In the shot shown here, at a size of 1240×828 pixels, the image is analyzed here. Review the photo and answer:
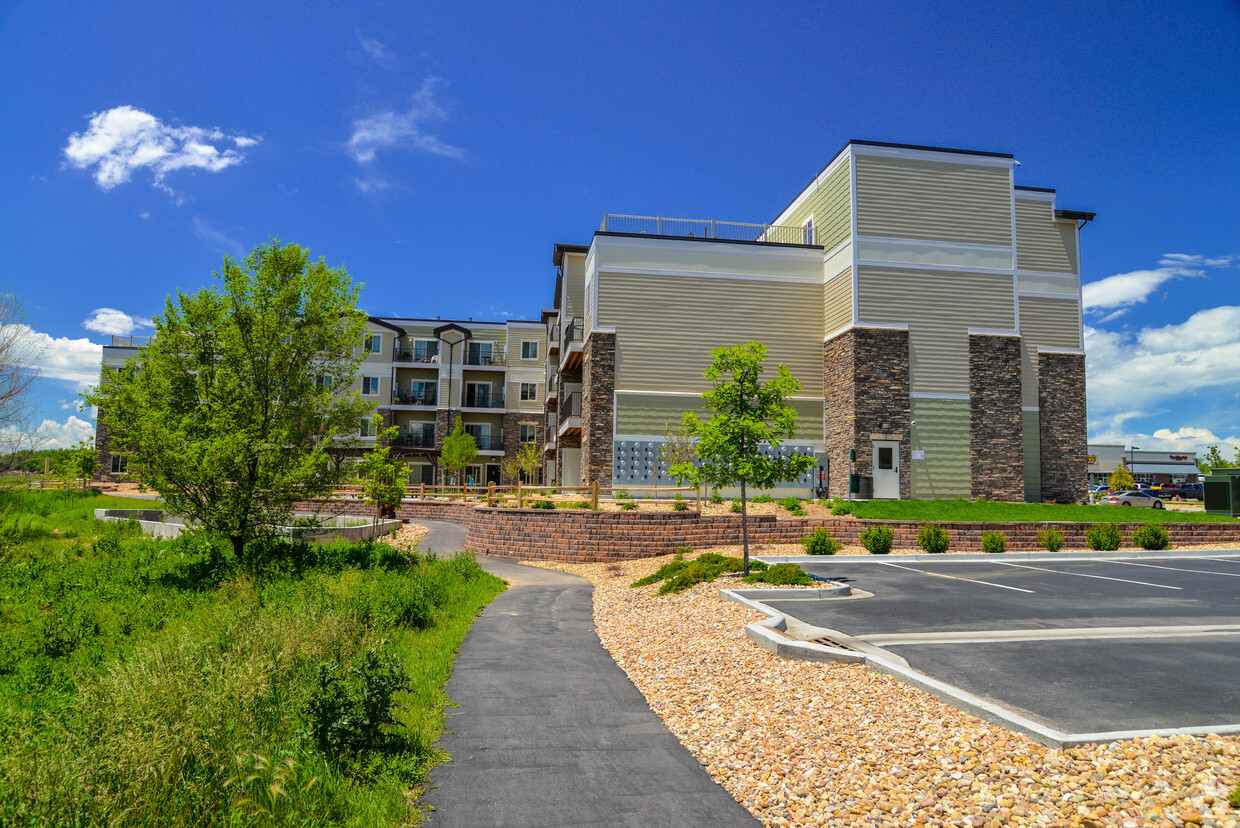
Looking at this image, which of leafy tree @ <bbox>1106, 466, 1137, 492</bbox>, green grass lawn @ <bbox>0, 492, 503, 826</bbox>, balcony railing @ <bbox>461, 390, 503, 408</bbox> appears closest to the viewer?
green grass lawn @ <bbox>0, 492, 503, 826</bbox>

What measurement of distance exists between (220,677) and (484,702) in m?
2.44

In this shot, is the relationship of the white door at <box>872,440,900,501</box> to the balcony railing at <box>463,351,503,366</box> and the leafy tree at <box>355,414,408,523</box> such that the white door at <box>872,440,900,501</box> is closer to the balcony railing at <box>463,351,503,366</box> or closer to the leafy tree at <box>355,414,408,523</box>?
the leafy tree at <box>355,414,408,523</box>

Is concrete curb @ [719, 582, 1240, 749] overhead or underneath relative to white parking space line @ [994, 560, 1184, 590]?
overhead

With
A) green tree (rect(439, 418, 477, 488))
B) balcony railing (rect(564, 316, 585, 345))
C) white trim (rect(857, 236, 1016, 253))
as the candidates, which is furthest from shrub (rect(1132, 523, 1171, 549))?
green tree (rect(439, 418, 477, 488))

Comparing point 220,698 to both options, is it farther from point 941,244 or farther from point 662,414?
point 941,244

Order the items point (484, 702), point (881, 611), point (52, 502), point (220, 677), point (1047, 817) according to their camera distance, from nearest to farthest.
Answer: point (1047, 817) → point (220, 677) → point (484, 702) → point (881, 611) → point (52, 502)

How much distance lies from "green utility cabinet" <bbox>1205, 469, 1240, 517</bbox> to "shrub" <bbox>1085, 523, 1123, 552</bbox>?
957 centimetres

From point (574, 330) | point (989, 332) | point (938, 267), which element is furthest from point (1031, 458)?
point (574, 330)

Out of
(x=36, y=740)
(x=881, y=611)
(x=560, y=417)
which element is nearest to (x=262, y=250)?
(x=36, y=740)

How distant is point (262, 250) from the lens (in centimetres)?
1534

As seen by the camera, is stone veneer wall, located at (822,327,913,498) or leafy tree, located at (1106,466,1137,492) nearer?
stone veneer wall, located at (822,327,913,498)

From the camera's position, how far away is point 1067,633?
28.5 feet

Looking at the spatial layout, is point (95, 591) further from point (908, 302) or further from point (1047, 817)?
point (908, 302)

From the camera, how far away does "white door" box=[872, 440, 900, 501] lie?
1126 inches
